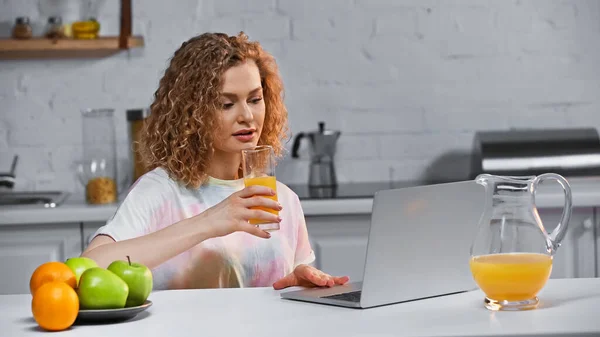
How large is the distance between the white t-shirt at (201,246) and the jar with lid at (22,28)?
1.49 metres

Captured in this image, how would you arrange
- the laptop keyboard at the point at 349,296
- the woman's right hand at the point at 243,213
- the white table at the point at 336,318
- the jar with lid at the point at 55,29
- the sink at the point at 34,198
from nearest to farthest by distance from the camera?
the white table at the point at 336,318 < the laptop keyboard at the point at 349,296 < the woman's right hand at the point at 243,213 < the sink at the point at 34,198 < the jar with lid at the point at 55,29

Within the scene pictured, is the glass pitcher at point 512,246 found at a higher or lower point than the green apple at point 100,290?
higher

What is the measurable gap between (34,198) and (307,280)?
1754 mm

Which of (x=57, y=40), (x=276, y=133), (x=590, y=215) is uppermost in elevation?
(x=57, y=40)

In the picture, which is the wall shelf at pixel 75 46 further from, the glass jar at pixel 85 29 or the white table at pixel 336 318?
the white table at pixel 336 318

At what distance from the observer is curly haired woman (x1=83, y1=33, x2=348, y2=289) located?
2111 millimetres

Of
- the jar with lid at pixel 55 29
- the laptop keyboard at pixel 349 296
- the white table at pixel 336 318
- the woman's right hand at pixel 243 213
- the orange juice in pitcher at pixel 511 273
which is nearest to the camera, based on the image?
the white table at pixel 336 318

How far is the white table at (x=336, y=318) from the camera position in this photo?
1363 millimetres

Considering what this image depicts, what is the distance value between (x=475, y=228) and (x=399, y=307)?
22 centimetres

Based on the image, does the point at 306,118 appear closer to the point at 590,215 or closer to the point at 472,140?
the point at 472,140

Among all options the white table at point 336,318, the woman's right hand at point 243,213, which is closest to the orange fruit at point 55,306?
the white table at point 336,318

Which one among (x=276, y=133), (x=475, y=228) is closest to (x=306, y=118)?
(x=276, y=133)

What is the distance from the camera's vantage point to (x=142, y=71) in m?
3.59

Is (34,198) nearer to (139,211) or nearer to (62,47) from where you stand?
(62,47)
